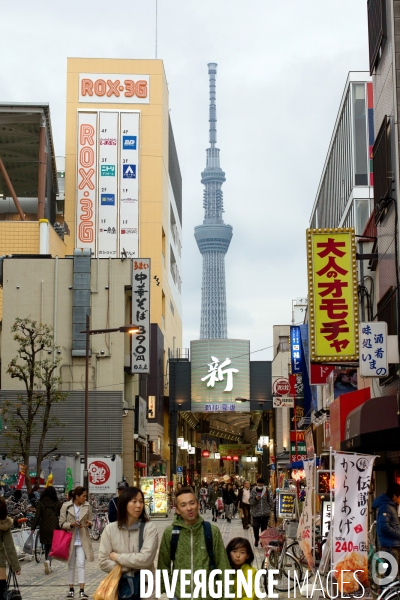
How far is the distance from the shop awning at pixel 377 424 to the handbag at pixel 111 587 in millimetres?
9757

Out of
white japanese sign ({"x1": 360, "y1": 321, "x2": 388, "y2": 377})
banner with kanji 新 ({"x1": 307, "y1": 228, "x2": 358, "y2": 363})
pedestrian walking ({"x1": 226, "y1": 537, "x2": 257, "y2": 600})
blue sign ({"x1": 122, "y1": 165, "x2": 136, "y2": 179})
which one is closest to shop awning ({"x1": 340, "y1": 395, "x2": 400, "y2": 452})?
white japanese sign ({"x1": 360, "y1": 321, "x2": 388, "y2": 377})

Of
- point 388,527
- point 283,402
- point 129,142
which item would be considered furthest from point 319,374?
point 129,142

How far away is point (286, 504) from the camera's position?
27.3 metres

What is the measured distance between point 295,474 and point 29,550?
748 inches

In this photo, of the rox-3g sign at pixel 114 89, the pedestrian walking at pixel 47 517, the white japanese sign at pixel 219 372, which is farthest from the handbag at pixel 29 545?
the rox-3g sign at pixel 114 89

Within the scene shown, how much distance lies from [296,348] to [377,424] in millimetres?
27446

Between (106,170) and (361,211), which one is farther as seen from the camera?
(106,170)

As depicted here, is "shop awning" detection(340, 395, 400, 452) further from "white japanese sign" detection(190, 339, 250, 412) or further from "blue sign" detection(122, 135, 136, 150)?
"blue sign" detection(122, 135, 136, 150)

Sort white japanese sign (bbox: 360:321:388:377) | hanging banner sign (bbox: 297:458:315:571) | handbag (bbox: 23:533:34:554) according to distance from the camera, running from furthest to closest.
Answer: handbag (bbox: 23:533:34:554) → white japanese sign (bbox: 360:321:388:377) → hanging banner sign (bbox: 297:458:315:571)

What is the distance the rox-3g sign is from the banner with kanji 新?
2358 inches

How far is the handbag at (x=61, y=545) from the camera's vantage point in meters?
15.3

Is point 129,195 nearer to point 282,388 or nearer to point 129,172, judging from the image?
point 129,172

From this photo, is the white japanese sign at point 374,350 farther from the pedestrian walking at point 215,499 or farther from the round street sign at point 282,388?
the pedestrian walking at point 215,499

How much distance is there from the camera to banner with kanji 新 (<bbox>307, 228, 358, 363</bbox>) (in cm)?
2139
